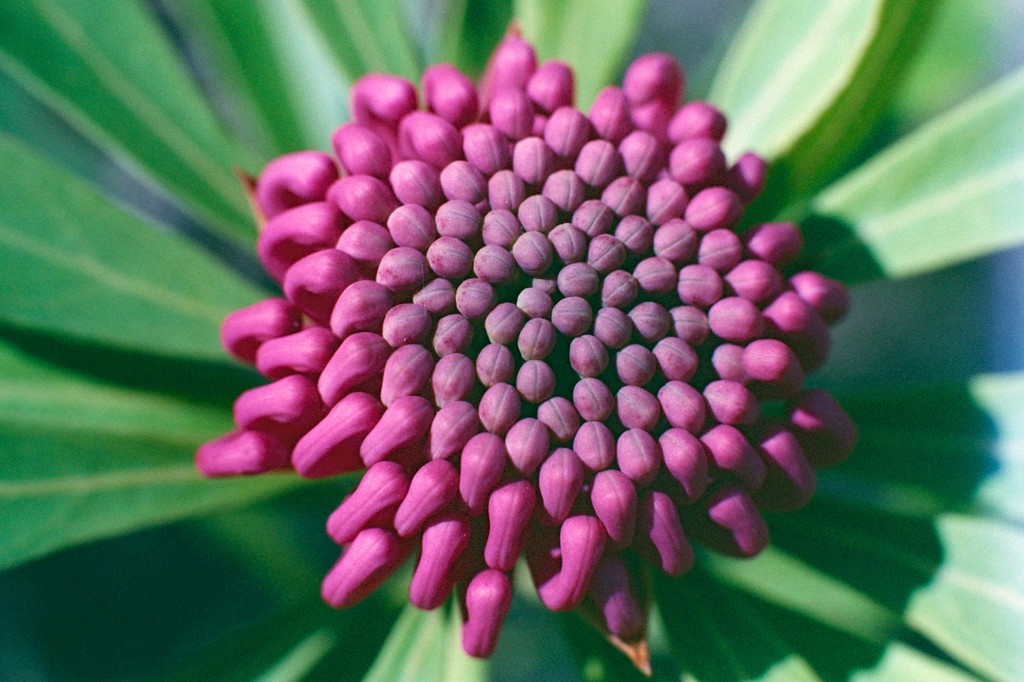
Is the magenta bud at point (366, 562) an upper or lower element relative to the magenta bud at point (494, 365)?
lower

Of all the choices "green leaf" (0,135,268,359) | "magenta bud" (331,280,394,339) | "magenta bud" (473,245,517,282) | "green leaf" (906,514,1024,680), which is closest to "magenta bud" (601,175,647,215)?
"magenta bud" (473,245,517,282)

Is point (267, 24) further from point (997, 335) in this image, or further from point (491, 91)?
point (997, 335)

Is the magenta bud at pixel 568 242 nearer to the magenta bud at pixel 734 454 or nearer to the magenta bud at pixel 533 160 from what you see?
the magenta bud at pixel 533 160

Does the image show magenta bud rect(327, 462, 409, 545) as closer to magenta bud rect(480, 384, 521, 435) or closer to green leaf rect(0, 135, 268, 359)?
magenta bud rect(480, 384, 521, 435)

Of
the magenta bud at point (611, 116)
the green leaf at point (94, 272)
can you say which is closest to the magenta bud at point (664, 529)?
the magenta bud at point (611, 116)

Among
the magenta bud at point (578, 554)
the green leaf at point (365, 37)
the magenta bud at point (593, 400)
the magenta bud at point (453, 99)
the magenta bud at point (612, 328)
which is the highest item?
the green leaf at point (365, 37)

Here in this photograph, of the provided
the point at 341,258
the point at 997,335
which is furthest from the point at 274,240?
the point at 997,335

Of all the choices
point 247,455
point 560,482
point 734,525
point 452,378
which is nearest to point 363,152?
point 452,378
